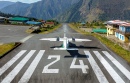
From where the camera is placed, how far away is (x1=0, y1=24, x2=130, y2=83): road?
26000 mm

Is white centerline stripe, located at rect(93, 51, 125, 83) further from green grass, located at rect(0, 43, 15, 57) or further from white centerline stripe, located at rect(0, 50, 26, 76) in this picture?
green grass, located at rect(0, 43, 15, 57)

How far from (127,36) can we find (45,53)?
66400 mm

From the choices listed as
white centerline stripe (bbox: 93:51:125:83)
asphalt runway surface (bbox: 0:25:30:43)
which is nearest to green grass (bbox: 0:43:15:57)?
asphalt runway surface (bbox: 0:25:30:43)

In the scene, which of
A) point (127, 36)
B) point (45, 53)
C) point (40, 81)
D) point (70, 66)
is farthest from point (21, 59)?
point (127, 36)

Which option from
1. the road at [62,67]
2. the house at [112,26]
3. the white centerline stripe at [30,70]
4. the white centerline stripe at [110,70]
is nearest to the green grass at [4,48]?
the road at [62,67]

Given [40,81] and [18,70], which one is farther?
[18,70]

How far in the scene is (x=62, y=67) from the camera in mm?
31391

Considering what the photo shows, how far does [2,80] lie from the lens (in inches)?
990

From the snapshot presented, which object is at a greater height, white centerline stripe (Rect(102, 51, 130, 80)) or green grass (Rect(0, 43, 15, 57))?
green grass (Rect(0, 43, 15, 57))

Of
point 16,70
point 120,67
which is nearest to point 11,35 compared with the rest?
point 16,70

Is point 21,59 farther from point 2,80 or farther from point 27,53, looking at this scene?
point 2,80

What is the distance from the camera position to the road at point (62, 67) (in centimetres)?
2600

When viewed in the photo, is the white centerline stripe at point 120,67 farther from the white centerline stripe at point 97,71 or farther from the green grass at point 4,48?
the green grass at point 4,48

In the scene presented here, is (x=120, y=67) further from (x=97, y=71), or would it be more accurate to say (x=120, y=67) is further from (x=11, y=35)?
(x=11, y=35)
